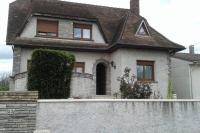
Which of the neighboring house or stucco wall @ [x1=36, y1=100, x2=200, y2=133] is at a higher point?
the neighboring house

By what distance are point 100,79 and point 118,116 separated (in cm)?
1115

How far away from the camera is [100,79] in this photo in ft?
72.6

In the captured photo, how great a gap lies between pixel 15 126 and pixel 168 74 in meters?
14.2

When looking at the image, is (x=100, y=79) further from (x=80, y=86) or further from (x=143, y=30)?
(x=80, y=86)

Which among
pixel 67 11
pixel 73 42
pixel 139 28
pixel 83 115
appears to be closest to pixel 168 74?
pixel 139 28

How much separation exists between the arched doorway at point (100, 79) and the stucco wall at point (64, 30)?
6.56 feet

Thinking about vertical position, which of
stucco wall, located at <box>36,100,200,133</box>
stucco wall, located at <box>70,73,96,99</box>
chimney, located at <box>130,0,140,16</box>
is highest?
chimney, located at <box>130,0,140,16</box>

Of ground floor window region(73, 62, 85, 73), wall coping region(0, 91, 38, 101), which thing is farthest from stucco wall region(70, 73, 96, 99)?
ground floor window region(73, 62, 85, 73)

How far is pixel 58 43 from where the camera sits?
65.3 ft

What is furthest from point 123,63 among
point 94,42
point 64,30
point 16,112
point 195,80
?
point 16,112

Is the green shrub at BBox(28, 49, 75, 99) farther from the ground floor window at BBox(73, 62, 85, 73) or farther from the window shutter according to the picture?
the window shutter

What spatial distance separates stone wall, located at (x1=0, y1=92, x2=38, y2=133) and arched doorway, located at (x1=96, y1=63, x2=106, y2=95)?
12.5m

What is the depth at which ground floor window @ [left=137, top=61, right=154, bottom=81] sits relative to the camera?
2047cm

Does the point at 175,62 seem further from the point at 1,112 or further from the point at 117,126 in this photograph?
the point at 1,112
